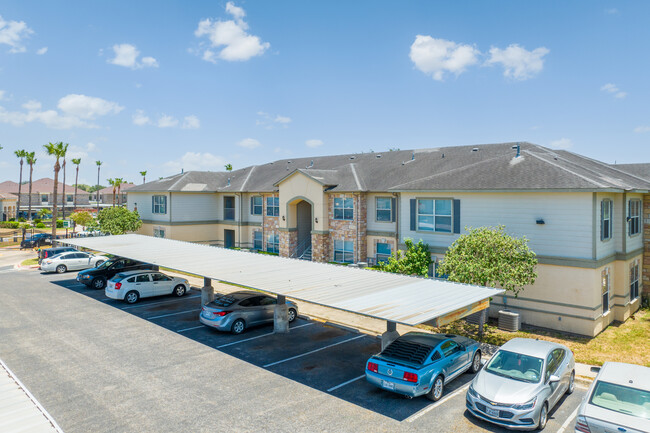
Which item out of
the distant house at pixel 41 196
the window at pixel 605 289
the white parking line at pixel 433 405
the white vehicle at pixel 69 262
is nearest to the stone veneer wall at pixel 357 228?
the window at pixel 605 289

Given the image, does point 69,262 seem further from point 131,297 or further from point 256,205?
point 256,205

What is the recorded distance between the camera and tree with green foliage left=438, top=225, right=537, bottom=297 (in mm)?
17922

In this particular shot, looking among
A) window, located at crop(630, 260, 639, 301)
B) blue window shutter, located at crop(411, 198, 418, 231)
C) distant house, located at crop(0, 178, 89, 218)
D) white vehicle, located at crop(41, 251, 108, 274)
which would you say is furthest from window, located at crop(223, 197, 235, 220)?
distant house, located at crop(0, 178, 89, 218)

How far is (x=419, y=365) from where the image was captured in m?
12.0

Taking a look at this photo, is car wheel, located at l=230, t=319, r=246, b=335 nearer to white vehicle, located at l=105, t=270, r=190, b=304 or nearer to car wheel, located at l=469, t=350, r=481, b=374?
white vehicle, located at l=105, t=270, r=190, b=304

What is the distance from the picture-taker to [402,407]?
1175 centimetres

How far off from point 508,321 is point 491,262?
10.5 ft

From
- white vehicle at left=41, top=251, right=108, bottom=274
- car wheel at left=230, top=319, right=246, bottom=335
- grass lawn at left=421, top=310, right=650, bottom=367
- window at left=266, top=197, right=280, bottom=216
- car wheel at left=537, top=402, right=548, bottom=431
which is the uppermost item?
window at left=266, top=197, right=280, bottom=216

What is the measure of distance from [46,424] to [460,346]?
1084 cm

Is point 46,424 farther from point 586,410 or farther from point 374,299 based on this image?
point 586,410

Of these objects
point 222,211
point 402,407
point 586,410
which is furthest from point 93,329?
point 222,211

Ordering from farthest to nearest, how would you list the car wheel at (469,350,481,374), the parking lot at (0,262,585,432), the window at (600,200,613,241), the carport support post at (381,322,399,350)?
the window at (600,200,613,241), the carport support post at (381,322,399,350), the car wheel at (469,350,481,374), the parking lot at (0,262,585,432)

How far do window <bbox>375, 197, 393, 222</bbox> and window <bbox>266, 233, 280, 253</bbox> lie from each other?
402 inches

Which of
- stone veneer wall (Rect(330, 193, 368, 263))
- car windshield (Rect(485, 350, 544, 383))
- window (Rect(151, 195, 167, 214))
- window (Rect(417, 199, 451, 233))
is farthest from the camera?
window (Rect(151, 195, 167, 214))
